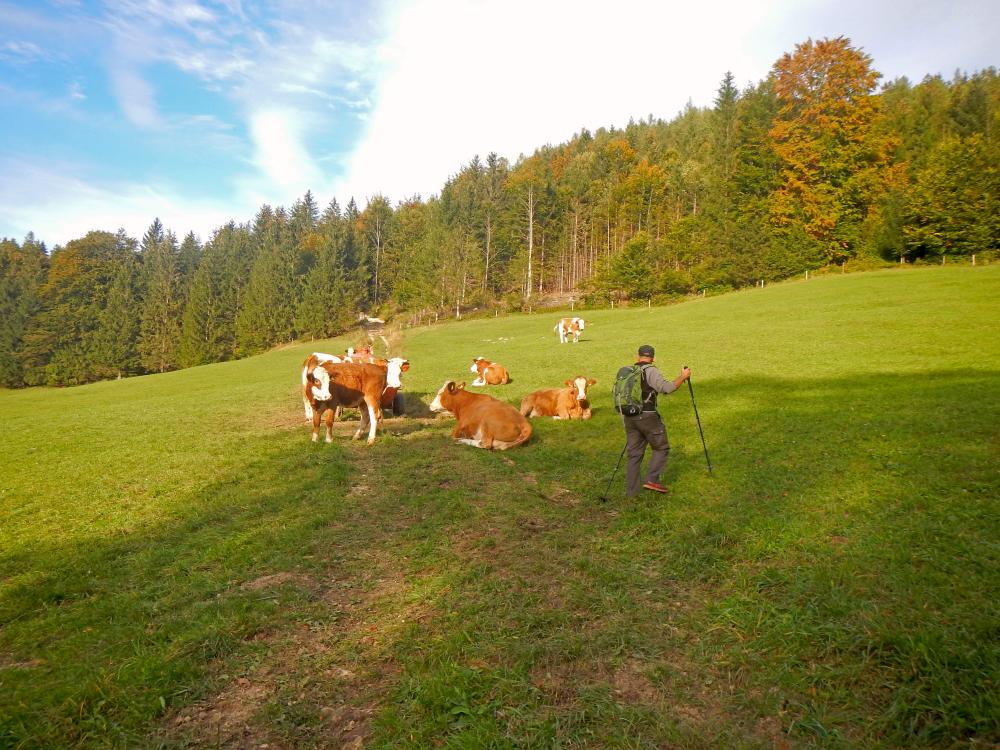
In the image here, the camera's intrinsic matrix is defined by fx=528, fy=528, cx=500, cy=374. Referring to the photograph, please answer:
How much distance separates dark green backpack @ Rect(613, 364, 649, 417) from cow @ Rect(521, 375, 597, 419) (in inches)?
227

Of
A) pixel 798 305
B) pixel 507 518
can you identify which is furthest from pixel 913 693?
pixel 798 305

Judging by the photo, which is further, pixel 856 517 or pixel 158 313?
pixel 158 313

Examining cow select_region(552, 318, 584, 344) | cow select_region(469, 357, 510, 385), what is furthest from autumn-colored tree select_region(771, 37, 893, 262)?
cow select_region(469, 357, 510, 385)

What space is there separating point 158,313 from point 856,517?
87.0 meters

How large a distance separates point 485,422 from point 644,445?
4368 mm

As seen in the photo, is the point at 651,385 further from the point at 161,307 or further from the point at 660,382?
the point at 161,307

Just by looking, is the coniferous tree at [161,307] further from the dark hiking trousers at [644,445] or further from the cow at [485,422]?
the dark hiking trousers at [644,445]

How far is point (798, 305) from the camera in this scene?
31266 millimetres

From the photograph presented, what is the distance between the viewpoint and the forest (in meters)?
49.1

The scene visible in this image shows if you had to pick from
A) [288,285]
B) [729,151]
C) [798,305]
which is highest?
[729,151]

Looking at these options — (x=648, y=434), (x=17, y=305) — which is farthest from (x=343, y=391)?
(x=17, y=305)

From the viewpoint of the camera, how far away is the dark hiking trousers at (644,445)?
24.0ft

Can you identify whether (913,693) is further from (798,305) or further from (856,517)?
(798,305)

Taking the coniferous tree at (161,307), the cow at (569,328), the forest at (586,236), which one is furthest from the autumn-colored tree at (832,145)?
the coniferous tree at (161,307)
